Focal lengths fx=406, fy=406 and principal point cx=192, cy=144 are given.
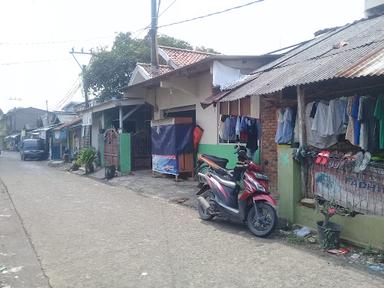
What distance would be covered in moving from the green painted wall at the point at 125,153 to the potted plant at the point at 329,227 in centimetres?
1208

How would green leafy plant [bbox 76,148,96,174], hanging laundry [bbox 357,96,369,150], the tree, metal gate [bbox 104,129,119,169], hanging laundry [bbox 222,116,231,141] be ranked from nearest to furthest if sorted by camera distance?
hanging laundry [bbox 357,96,369,150]
hanging laundry [bbox 222,116,231,141]
metal gate [bbox 104,129,119,169]
green leafy plant [bbox 76,148,96,174]
the tree

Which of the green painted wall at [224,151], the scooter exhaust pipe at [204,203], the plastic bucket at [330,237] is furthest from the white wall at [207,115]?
the plastic bucket at [330,237]

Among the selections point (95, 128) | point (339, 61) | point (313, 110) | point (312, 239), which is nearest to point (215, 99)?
point (313, 110)

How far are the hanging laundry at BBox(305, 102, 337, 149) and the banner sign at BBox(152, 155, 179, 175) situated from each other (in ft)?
21.6

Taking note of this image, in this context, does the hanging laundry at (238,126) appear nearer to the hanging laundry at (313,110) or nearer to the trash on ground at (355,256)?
the hanging laundry at (313,110)

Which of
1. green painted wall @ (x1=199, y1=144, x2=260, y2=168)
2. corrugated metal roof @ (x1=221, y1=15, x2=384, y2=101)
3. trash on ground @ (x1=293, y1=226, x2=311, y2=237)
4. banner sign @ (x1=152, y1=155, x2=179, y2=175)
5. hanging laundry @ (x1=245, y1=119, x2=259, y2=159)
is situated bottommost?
trash on ground @ (x1=293, y1=226, x2=311, y2=237)

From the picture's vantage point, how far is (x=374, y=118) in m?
6.34

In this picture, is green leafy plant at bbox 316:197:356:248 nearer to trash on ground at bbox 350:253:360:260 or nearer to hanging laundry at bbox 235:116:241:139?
trash on ground at bbox 350:253:360:260

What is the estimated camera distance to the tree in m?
25.2

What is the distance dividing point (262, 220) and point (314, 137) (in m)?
2.10

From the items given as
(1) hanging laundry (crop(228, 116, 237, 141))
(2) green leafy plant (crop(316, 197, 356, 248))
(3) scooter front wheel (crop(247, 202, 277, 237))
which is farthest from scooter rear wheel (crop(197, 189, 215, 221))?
(1) hanging laundry (crop(228, 116, 237, 141))

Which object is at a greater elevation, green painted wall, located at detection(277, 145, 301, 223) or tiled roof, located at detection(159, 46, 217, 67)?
tiled roof, located at detection(159, 46, 217, 67)

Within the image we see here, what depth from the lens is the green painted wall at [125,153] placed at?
57.2ft

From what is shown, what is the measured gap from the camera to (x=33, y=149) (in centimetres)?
3525
